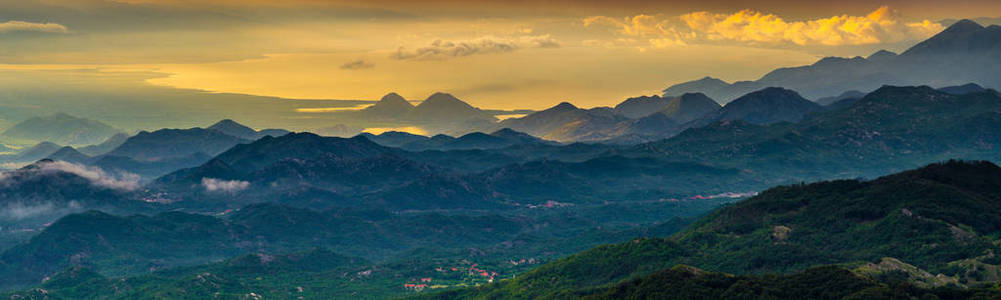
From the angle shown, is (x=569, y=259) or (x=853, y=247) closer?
(x=853, y=247)

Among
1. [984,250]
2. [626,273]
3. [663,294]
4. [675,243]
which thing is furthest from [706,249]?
[663,294]

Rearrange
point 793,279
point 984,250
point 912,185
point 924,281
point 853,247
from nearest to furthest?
point 793,279, point 924,281, point 984,250, point 853,247, point 912,185

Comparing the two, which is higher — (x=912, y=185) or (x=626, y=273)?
(x=912, y=185)

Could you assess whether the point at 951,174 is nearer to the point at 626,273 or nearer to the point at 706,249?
the point at 706,249

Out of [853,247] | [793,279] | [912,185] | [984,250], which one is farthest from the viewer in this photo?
[912,185]

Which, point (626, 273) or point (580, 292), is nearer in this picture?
point (580, 292)

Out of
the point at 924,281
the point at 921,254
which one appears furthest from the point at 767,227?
the point at 924,281

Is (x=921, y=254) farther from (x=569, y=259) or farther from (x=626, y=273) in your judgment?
(x=569, y=259)

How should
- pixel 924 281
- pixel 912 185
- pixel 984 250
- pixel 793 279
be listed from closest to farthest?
pixel 793 279
pixel 924 281
pixel 984 250
pixel 912 185

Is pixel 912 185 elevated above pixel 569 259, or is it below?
above
